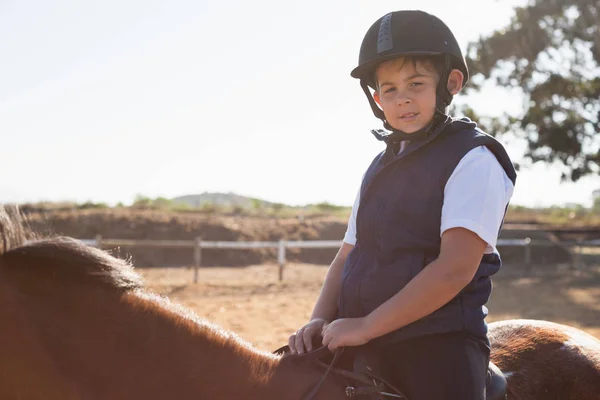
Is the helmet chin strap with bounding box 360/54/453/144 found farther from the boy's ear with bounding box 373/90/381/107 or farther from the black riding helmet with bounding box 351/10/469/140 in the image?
the boy's ear with bounding box 373/90/381/107

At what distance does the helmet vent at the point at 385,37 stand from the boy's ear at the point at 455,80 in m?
0.24

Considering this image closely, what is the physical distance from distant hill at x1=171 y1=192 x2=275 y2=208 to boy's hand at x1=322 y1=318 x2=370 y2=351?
81.5 feet

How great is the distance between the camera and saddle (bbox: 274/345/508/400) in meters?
1.70

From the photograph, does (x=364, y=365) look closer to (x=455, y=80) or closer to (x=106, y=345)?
(x=106, y=345)

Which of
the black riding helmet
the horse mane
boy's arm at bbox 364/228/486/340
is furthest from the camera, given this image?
the black riding helmet

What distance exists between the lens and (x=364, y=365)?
5.57ft

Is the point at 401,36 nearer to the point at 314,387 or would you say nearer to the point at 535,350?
the point at 314,387

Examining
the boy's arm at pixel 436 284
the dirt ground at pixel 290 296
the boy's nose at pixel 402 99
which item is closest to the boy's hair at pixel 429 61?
the boy's nose at pixel 402 99

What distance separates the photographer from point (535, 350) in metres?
2.37

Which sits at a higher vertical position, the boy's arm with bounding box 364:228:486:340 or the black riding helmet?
the black riding helmet

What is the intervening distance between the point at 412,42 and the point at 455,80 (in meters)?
0.23

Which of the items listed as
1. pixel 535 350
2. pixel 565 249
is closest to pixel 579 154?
pixel 565 249

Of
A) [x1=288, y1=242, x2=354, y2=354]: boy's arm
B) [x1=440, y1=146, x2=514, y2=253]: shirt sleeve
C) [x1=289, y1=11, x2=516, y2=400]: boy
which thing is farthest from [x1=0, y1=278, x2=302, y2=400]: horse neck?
[x1=440, y1=146, x2=514, y2=253]: shirt sleeve

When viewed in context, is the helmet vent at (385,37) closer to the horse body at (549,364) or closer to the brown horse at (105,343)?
the brown horse at (105,343)
